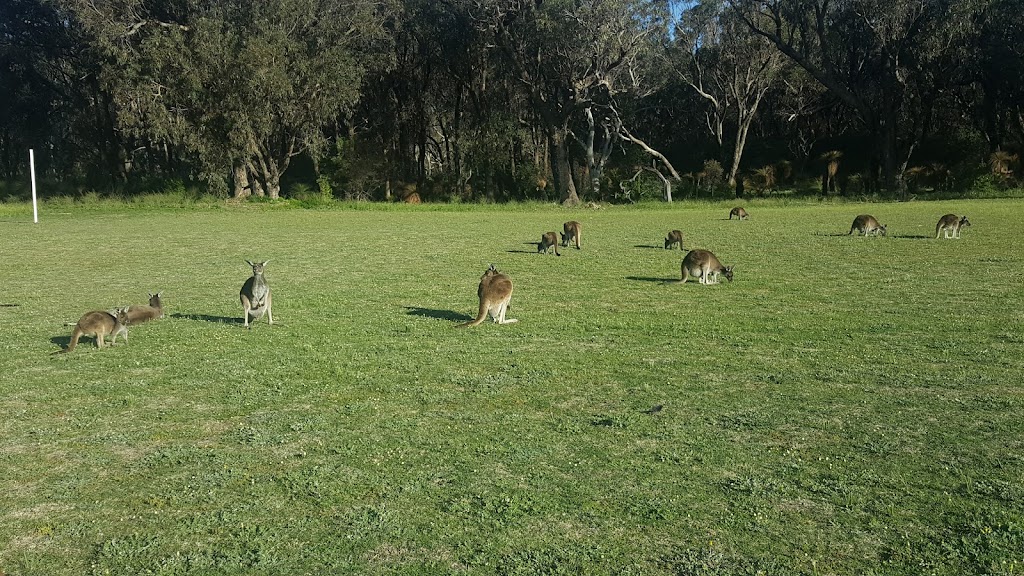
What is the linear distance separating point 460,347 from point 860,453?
169 inches

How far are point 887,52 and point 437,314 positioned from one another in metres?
41.2

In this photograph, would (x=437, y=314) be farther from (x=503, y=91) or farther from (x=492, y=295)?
(x=503, y=91)

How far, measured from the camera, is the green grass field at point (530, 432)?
13.9ft

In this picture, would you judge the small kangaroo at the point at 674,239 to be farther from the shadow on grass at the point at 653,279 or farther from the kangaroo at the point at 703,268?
the kangaroo at the point at 703,268

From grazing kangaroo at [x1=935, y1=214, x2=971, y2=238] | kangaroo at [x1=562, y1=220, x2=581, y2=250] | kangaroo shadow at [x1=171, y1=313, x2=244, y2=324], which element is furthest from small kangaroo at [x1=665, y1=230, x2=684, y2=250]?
kangaroo shadow at [x1=171, y1=313, x2=244, y2=324]

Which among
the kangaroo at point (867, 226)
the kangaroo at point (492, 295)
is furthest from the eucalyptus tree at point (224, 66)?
the kangaroo at point (492, 295)

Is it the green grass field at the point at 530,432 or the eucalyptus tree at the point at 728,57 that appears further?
the eucalyptus tree at the point at 728,57

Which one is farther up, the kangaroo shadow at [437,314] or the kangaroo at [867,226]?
the kangaroo at [867,226]

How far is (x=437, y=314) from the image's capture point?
10.8 metres

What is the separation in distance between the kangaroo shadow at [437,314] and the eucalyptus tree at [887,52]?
37926 millimetres

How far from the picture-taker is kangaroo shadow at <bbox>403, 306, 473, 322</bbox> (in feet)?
34.3

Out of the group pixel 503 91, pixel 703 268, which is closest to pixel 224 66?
pixel 503 91

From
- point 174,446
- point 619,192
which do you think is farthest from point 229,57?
point 174,446

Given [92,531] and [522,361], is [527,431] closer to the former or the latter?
[522,361]
